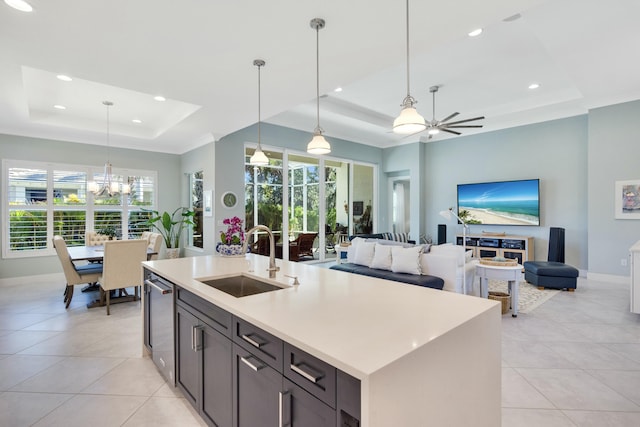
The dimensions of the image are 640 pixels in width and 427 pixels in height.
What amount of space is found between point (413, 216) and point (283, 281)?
6766mm

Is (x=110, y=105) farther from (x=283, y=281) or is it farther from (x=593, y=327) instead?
(x=593, y=327)

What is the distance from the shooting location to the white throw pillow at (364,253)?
449cm

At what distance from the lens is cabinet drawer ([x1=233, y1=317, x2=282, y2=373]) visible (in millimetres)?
1214

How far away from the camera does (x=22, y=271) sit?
218 inches

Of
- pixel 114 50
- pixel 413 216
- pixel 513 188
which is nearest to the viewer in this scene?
pixel 114 50

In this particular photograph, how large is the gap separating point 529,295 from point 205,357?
15.8ft

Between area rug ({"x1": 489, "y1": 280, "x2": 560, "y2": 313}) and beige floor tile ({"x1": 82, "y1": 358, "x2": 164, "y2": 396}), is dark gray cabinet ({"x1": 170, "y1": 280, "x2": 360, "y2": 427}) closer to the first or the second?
beige floor tile ({"x1": 82, "y1": 358, "x2": 164, "y2": 396})

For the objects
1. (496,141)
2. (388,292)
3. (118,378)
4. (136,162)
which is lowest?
(118,378)

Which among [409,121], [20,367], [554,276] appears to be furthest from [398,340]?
[554,276]

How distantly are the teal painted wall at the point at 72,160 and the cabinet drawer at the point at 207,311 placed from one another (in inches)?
219

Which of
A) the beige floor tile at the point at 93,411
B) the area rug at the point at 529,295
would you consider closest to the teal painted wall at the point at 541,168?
the area rug at the point at 529,295

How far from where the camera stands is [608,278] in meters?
5.30

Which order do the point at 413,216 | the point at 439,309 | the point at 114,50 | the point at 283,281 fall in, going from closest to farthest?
the point at 439,309
the point at 283,281
the point at 114,50
the point at 413,216

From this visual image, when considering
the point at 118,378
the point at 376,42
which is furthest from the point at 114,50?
the point at 118,378
